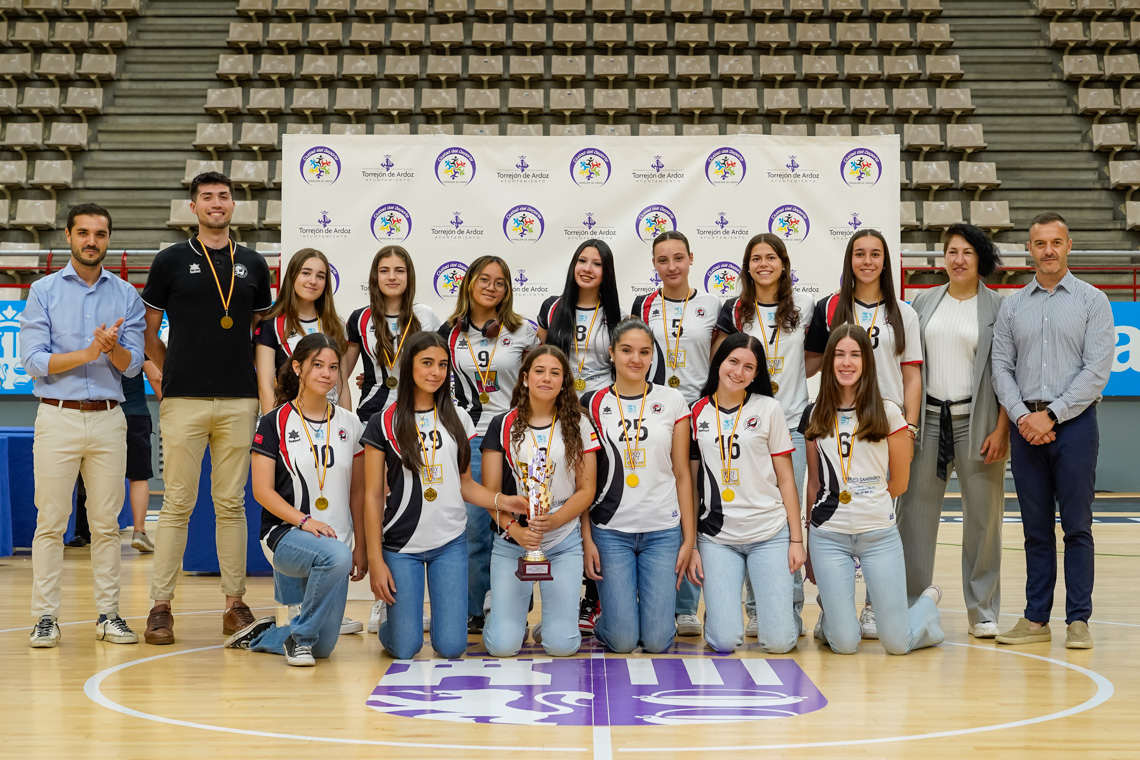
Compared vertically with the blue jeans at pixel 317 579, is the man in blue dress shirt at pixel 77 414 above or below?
above

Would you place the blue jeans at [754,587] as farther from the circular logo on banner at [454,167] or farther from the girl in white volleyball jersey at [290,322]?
the circular logo on banner at [454,167]

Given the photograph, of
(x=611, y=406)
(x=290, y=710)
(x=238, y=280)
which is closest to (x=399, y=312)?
(x=238, y=280)

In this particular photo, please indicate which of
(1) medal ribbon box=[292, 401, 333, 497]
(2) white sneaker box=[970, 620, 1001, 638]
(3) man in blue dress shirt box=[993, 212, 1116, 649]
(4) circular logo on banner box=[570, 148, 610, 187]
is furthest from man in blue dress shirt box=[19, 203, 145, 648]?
Result: (3) man in blue dress shirt box=[993, 212, 1116, 649]

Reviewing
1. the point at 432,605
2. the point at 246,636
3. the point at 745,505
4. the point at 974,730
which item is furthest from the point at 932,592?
the point at 246,636

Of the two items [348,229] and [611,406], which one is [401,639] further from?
[348,229]

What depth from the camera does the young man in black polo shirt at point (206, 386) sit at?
4227 millimetres

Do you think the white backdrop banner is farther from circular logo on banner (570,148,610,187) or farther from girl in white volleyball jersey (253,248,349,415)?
girl in white volleyball jersey (253,248,349,415)

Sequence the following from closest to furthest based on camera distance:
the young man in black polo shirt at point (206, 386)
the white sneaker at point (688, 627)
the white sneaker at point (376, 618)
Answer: the young man in black polo shirt at point (206, 386), the white sneaker at point (688, 627), the white sneaker at point (376, 618)

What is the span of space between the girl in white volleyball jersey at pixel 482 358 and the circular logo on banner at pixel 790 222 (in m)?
2.13

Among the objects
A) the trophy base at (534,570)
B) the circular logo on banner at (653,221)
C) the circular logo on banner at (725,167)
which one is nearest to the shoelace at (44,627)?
the trophy base at (534,570)

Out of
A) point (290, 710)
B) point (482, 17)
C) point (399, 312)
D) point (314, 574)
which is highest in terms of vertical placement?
point (482, 17)

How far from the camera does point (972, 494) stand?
4.24 metres

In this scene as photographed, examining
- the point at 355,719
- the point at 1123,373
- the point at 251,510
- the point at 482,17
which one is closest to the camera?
the point at 355,719

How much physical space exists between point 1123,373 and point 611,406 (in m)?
6.19
